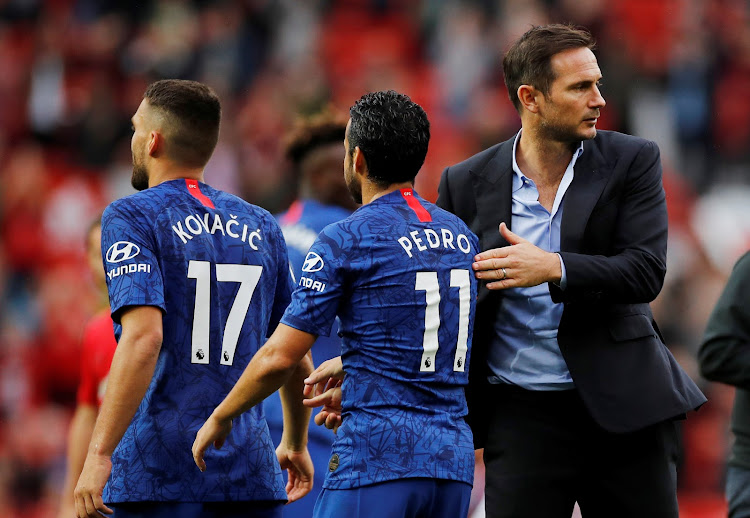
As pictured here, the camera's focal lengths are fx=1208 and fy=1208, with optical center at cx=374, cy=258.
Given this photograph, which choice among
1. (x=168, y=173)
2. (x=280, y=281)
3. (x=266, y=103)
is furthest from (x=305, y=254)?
(x=266, y=103)

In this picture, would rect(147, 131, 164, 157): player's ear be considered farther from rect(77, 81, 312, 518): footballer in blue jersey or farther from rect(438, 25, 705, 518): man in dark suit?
rect(438, 25, 705, 518): man in dark suit

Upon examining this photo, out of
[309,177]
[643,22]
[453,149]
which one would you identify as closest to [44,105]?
[453,149]

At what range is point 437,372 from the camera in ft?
12.2

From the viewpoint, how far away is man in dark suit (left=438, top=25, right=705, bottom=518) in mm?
4043

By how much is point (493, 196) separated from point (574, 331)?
1.85 feet

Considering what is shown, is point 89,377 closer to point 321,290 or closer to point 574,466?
point 321,290

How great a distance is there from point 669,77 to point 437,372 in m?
9.32

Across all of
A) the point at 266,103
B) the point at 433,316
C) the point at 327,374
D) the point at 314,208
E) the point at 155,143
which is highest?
the point at 266,103

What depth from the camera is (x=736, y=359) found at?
475 cm

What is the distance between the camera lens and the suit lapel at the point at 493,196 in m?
4.23

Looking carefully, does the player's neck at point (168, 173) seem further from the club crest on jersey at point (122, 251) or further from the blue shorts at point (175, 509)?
the blue shorts at point (175, 509)

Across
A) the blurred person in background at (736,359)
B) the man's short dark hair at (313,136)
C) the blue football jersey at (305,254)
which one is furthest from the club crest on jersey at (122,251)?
the man's short dark hair at (313,136)

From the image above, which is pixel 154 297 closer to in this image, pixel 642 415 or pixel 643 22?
pixel 642 415

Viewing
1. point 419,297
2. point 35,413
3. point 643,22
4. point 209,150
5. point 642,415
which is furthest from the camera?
point 643,22
